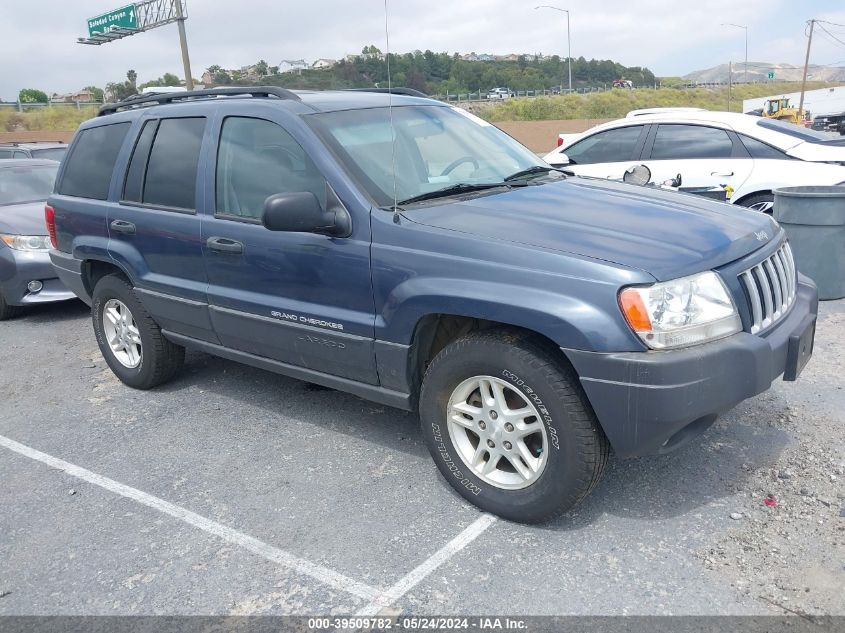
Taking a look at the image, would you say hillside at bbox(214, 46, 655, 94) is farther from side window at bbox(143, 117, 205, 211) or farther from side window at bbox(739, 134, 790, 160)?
side window at bbox(739, 134, 790, 160)

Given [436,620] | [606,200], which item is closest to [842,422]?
[606,200]

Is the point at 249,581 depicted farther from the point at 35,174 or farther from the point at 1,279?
the point at 35,174

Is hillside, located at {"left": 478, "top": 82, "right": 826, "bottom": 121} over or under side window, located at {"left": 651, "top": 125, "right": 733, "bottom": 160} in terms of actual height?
under

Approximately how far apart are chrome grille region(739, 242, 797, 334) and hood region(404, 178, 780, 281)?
10 centimetres

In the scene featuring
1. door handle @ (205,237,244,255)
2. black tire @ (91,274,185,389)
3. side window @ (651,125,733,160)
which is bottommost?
black tire @ (91,274,185,389)

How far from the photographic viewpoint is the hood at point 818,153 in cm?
724

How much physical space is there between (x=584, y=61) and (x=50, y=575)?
55.0 m

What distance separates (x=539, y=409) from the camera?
303 cm

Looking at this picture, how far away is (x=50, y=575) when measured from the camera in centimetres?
311

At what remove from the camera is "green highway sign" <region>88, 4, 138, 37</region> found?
25.3 metres

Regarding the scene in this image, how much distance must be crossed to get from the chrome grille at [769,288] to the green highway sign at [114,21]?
26350mm

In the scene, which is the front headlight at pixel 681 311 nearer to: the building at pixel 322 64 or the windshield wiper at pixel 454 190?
the windshield wiper at pixel 454 190

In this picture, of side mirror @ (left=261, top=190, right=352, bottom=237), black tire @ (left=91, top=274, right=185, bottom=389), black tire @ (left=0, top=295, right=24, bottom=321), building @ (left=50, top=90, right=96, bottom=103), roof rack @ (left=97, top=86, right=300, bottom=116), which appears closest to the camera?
side mirror @ (left=261, top=190, right=352, bottom=237)

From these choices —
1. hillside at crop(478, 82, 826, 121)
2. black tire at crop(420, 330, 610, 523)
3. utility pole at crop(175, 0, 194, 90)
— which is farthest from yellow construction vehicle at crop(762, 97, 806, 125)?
black tire at crop(420, 330, 610, 523)
